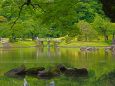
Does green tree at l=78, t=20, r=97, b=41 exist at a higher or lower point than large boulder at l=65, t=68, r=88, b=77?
lower

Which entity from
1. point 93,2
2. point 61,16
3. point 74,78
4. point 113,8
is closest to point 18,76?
point 74,78

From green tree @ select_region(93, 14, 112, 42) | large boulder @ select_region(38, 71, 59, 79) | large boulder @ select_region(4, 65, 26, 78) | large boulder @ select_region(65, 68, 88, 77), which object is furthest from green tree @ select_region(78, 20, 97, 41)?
large boulder @ select_region(38, 71, 59, 79)

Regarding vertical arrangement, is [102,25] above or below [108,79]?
below

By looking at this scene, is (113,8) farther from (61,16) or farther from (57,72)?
(57,72)

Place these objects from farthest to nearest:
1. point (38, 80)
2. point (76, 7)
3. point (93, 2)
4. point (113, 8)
Result: point (93, 2) → point (76, 7) → point (38, 80) → point (113, 8)

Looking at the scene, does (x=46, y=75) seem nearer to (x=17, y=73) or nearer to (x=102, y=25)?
(x=17, y=73)

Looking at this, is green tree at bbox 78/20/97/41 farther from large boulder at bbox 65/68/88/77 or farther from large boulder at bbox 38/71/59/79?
large boulder at bbox 38/71/59/79

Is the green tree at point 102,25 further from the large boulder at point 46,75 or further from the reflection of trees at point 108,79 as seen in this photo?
the large boulder at point 46,75

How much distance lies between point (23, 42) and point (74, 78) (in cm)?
6922

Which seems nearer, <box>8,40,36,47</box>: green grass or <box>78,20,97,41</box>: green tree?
<box>78,20,97,41</box>: green tree

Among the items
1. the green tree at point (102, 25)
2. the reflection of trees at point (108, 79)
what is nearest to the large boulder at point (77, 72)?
the reflection of trees at point (108, 79)

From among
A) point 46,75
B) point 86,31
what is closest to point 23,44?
point 86,31

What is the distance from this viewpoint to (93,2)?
106 metres

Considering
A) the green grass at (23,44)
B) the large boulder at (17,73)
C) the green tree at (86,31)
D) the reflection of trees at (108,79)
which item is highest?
the reflection of trees at (108,79)
